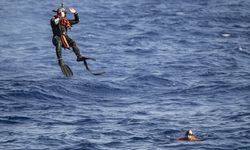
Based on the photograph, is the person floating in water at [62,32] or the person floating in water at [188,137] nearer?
the person floating in water at [62,32]

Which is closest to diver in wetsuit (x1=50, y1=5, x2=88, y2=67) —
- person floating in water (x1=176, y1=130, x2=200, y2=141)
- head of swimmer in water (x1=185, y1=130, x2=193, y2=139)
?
head of swimmer in water (x1=185, y1=130, x2=193, y2=139)

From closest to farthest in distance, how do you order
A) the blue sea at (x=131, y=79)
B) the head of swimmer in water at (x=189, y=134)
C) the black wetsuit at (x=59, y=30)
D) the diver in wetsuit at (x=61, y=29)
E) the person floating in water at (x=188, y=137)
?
the diver in wetsuit at (x=61, y=29), the black wetsuit at (x=59, y=30), the head of swimmer in water at (x=189, y=134), the person floating in water at (x=188, y=137), the blue sea at (x=131, y=79)

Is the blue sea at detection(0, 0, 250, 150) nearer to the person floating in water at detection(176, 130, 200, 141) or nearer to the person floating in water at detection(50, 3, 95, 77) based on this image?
the person floating in water at detection(176, 130, 200, 141)

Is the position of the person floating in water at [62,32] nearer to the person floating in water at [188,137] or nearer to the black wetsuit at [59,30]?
the black wetsuit at [59,30]

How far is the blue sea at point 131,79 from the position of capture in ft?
207

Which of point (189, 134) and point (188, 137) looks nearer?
point (189, 134)

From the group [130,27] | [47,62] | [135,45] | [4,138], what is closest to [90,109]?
[4,138]

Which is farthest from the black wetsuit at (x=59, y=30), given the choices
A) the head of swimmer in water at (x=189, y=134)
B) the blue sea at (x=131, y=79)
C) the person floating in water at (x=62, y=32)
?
the head of swimmer in water at (x=189, y=134)

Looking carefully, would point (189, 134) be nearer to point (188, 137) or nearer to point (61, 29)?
point (188, 137)

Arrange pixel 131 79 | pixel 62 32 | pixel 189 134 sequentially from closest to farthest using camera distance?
pixel 62 32
pixel 189 134
pixel 131 79

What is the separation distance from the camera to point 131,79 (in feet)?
279

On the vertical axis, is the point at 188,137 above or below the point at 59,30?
below

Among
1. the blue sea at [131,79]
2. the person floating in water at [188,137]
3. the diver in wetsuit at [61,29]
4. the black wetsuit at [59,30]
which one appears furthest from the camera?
the blue sea at [131,79]

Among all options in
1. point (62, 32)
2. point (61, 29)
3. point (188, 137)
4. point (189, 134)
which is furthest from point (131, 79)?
point (61, 29)
